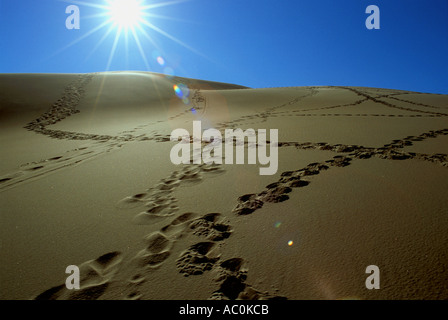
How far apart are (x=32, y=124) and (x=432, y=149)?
1115 centimetres

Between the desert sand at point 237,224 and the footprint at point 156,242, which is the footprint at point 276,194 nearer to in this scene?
the desert sand at point 237,224

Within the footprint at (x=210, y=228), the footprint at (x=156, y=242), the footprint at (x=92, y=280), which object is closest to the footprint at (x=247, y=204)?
the footprint at (x=210, y=228)

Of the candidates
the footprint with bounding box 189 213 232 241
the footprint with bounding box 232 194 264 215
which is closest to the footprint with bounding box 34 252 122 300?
the footprint with bounding box 189 213 232 241

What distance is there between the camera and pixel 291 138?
426cm

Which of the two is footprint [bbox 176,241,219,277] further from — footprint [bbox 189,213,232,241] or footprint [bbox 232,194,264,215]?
footprint [bbox 232,194,264,215]

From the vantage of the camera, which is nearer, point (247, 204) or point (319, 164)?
point (247, 204)

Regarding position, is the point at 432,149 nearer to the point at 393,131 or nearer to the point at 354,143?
the point at 354,143

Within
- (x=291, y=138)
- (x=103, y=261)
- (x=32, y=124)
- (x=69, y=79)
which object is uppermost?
(x=69, y=79)

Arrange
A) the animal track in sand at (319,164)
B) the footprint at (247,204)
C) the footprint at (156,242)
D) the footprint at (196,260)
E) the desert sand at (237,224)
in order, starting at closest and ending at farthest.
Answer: the desert sand at (237,224)
the footprint at (196,260)
the footprint at (156,242)
the footprint at (247,204)
the animal track in sand at (319,164)

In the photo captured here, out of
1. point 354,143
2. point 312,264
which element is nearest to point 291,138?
point 354,143

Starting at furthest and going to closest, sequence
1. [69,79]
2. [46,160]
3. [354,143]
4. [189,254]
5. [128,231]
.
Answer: [69,79] < [46,160] < [354,143] < [128,231] < [189,254]

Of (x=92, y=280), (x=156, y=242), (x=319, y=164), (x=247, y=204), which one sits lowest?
(x=92, y=280)

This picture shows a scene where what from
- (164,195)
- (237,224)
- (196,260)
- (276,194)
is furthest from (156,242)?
(276,194)

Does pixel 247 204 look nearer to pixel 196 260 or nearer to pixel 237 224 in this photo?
pixel 237 224
